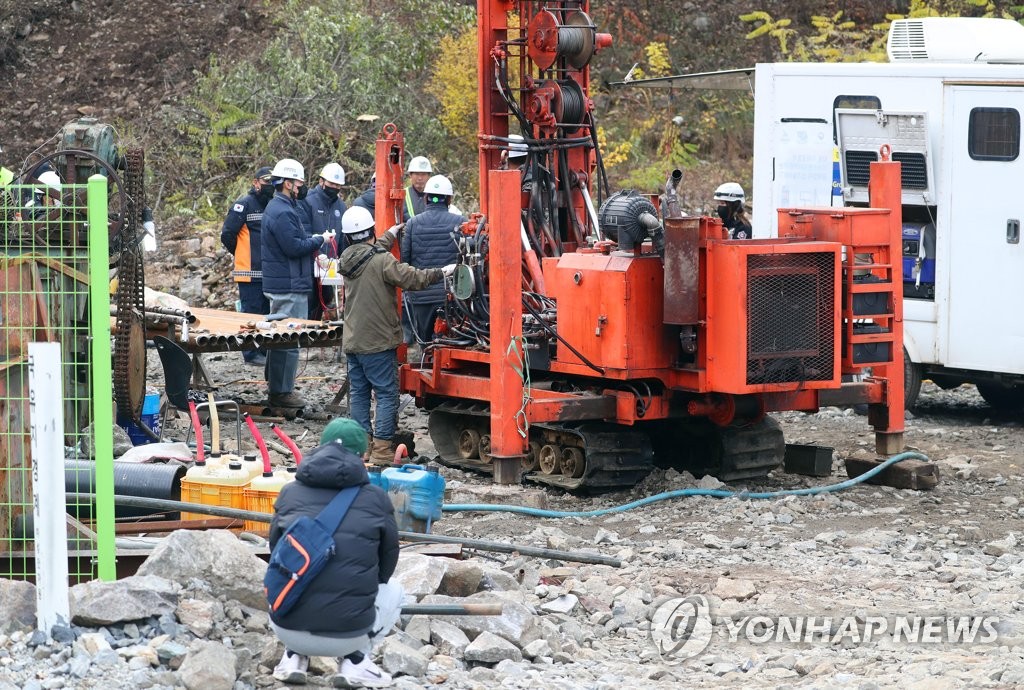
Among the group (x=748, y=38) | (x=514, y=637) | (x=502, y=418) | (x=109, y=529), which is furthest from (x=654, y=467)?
(x=748, y=38)

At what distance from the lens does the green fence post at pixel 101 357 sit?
6.55 meters

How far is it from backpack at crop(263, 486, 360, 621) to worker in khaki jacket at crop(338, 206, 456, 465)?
5383 millimetres

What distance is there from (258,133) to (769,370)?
478 inches

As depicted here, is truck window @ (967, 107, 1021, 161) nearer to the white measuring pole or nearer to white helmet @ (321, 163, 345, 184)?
white helmet @ (321, 163, 345, 184)

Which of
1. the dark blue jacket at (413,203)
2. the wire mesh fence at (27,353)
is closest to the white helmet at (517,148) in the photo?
the dark blue jacket at (413,203)

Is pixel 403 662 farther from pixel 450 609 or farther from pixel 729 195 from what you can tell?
pixel 729 195

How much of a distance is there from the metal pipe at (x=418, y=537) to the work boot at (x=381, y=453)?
9.83 ft

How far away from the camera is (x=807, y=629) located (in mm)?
7500

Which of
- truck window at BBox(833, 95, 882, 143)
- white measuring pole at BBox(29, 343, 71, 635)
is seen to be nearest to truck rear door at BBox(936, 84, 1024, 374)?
truck window at BBox(833, 95, 882, 143)

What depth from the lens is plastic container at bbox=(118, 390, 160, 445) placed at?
10.9 m

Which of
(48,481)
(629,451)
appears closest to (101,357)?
(48,481)

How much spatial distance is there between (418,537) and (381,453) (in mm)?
3426

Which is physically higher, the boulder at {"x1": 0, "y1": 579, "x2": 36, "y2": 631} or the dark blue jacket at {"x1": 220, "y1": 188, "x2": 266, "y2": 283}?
the dark blue jacket at {"x1": 220, "y1": 188, "x2": 266, "y2": 283}

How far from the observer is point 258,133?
20.5m
